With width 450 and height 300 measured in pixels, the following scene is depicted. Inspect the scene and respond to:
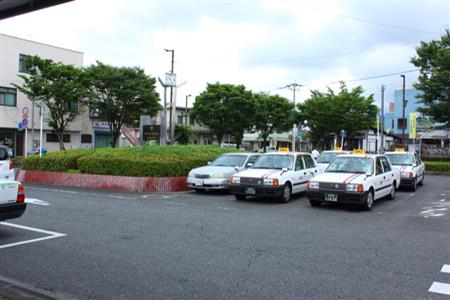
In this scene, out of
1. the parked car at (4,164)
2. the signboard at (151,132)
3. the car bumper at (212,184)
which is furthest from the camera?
the signboard at (151,132)

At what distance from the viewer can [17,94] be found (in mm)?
32594

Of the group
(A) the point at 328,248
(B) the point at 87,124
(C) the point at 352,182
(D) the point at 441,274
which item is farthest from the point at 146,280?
(B) the point at 87,124

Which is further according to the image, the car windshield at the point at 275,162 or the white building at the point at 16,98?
the white building at the point at 16,98

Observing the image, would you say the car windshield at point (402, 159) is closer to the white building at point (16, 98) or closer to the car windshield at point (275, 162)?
the car windshield at point (275, 162)

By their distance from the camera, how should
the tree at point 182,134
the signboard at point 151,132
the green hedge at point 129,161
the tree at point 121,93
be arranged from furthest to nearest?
the tree at point 182,134 < the tree at point 121,93 < the signboard at point 151,132 < the green hedge at point 129,161

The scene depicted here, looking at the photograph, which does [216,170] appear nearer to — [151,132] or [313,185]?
[313,185]

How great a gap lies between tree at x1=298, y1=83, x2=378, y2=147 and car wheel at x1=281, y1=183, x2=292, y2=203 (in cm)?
2647

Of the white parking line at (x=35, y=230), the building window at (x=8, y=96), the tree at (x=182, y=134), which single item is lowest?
the white parking line at (x=35, y=230)

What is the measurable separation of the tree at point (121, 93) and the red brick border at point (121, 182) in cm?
1600

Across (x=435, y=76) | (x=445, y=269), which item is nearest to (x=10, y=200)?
(x=445, y=269)

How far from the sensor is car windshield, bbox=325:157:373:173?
11594 millimetres

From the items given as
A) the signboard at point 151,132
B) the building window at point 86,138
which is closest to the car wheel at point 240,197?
the signboard at point 151,132

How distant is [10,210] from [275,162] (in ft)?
27.2

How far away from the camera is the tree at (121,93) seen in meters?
32.2
